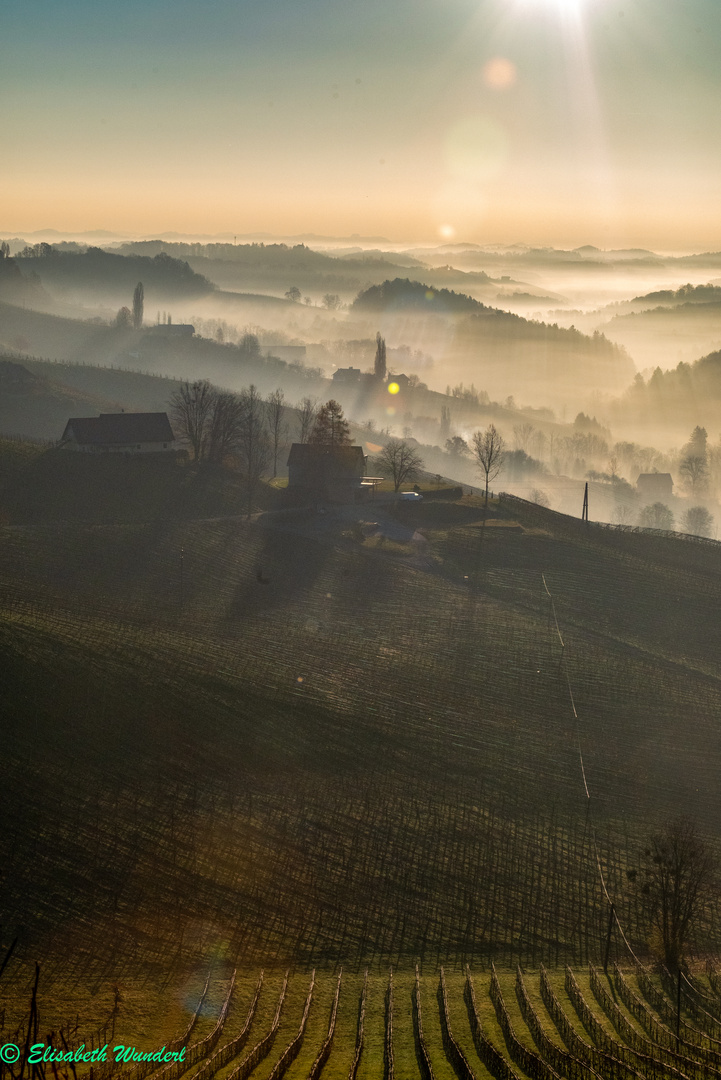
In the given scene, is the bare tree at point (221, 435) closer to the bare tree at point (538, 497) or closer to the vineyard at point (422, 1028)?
the vineyard at point (422, 1028)

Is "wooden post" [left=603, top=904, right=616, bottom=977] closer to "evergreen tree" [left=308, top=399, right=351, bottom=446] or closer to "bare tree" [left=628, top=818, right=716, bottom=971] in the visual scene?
"bare tree" [left=628, top=818, right=716, bottom=971]

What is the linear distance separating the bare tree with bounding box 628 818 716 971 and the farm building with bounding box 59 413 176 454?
5712cm

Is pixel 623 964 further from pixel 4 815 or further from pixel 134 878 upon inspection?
pixel 4 815

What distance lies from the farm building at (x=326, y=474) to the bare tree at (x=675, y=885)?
155 feet

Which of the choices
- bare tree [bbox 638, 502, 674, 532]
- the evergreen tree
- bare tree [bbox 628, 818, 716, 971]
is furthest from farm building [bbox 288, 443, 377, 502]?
bare tree [bbox 638, 502, 674, 532]

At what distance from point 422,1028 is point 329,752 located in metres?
16.8

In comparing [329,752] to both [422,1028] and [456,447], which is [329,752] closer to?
[422,1028]

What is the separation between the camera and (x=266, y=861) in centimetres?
3669

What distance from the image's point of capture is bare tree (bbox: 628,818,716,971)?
34250 mm

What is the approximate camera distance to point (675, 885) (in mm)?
35312

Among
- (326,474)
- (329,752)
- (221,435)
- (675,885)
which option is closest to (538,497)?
(326,474)

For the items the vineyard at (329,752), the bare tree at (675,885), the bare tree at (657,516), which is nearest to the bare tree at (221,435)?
the vineyard at (329,752)

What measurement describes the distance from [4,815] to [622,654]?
37.7 m

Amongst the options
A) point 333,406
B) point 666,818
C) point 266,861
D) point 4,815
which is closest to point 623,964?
point 666,818
